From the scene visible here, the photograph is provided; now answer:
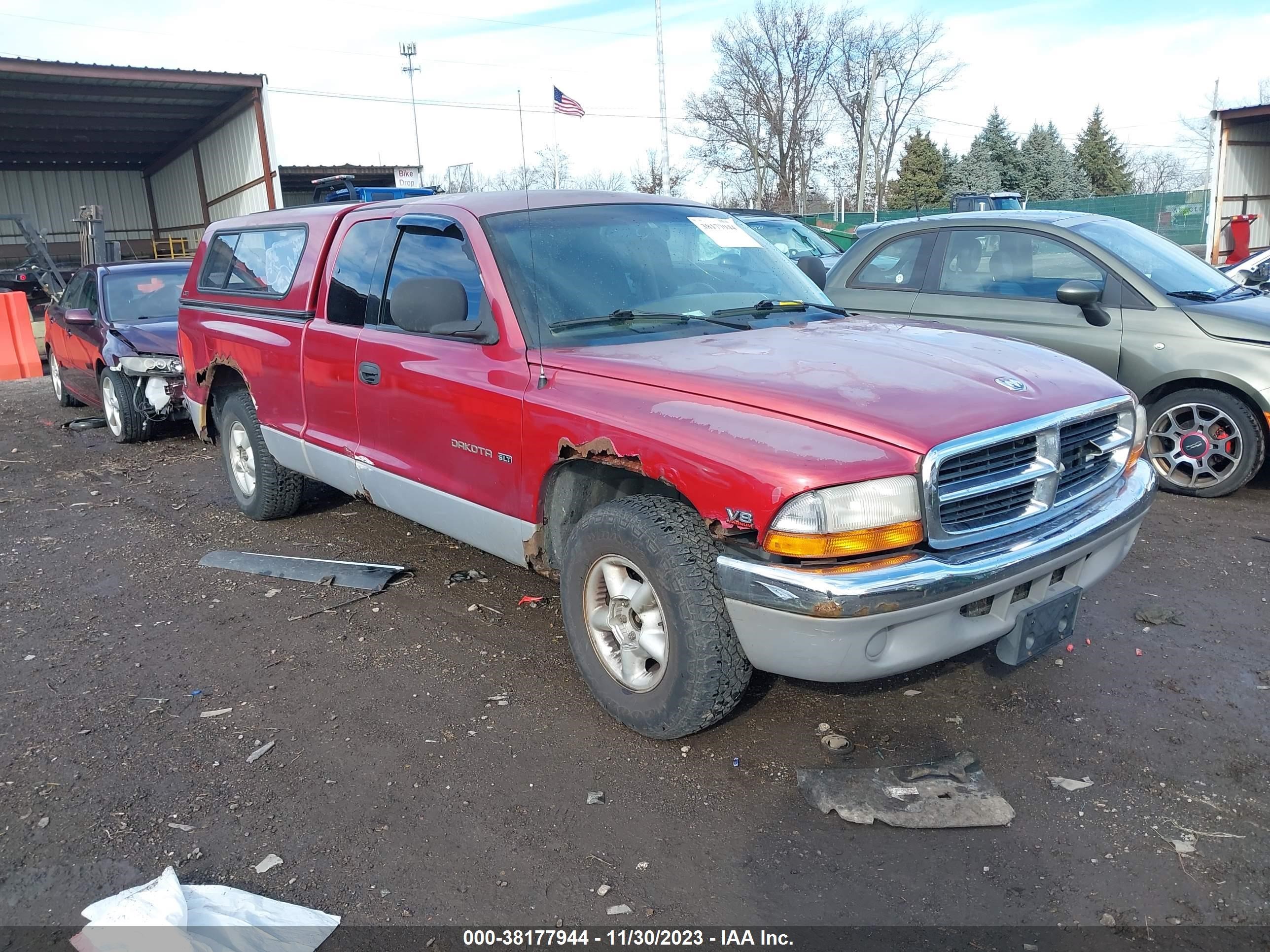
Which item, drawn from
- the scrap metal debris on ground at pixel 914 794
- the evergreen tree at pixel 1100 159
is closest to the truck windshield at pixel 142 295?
the scrap metal debris on ground at pixel 914 794

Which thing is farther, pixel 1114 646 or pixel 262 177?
pixel 262 177

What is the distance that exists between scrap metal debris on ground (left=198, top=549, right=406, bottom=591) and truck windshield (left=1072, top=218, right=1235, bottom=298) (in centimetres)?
491

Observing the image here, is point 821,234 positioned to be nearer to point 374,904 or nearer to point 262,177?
point 374,904

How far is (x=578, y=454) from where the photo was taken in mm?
3350

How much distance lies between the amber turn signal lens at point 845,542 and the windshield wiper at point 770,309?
5.03 feet

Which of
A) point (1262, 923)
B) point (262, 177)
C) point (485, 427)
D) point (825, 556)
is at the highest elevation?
point (262, 177)

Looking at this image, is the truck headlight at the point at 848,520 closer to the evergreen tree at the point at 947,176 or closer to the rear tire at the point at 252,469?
the rear tire at the point at 252,469

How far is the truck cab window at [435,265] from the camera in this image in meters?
3.94

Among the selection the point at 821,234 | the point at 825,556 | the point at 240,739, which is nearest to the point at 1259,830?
the point at 825,556

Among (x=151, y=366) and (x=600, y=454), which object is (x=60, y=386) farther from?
(x=600, y=454)

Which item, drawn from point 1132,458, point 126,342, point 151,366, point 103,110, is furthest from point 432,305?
point 103,110

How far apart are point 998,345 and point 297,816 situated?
3.06 m

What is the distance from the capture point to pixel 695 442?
2.94 metres

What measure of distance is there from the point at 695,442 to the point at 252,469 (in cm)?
409
